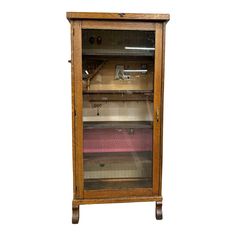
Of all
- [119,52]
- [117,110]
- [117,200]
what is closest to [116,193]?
[117,200]

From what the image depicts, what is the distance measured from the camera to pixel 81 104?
197 cm

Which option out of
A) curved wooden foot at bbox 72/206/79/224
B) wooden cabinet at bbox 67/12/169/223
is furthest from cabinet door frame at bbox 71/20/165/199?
curved wooden foot at bbox 72/206/79/224

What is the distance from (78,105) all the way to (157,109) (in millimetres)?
698

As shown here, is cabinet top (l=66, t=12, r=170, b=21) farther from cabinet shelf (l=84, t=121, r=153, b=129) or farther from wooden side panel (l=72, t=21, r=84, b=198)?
cabinet shelf (l=84, t=121, r=153, b=129)

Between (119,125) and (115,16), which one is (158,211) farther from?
(115,16)

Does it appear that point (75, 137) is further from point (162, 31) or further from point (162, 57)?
point (162, 31)

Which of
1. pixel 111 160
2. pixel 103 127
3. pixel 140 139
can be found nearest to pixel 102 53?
pixel 103 127

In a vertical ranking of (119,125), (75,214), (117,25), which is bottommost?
(75,214)

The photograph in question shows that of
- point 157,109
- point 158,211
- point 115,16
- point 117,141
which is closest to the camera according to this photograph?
point 115,16

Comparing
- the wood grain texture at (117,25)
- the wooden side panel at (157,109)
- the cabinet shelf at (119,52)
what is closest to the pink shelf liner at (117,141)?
the wooden side panel at (157,109)

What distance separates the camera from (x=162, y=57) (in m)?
1.98

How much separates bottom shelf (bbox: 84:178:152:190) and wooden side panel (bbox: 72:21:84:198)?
13 cm

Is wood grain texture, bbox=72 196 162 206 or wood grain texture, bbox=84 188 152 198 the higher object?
wood grain texture, bbox=84 188 152 198

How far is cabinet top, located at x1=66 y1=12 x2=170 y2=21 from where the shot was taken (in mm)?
1854
